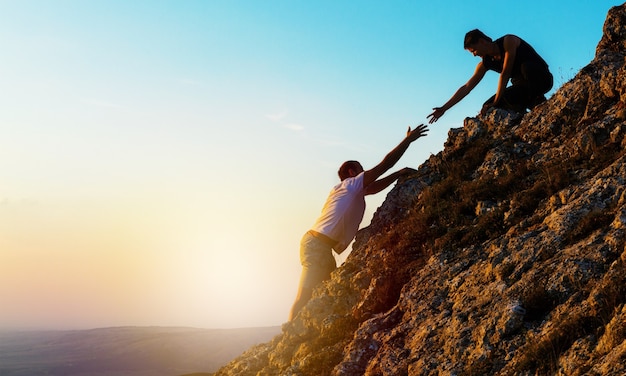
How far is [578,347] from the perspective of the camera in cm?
780

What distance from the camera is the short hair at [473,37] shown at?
15.0m

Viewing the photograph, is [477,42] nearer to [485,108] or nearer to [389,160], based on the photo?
[485,108]

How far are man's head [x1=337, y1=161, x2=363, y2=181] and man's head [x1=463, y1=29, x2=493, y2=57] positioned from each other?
4.41m

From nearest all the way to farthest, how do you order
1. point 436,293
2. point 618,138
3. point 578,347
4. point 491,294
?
point 578,347 → point 491,294 → point 436,293 → point 618,138

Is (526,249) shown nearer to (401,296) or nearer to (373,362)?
(401,296)

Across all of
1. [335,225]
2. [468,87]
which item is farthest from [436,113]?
[335,225]

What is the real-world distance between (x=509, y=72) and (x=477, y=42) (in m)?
1.17

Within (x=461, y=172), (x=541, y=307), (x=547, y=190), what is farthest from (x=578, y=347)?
(x=461, y=172)

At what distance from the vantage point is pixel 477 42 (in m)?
15.0

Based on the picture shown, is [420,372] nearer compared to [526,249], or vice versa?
[420,372]

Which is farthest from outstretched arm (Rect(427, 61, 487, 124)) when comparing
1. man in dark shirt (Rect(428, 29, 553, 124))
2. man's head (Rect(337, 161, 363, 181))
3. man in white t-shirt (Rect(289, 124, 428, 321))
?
man's head (Rect(337, 161, 363, 181))

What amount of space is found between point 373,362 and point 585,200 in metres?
4.99

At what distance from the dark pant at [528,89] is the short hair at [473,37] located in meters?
1.31

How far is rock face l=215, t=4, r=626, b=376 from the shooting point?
27.9ft
